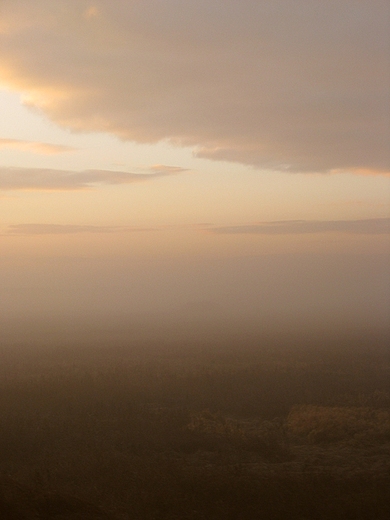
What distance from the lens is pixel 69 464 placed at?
53.3 feet

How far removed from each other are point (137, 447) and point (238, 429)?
4.22 m

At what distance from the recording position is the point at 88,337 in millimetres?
58781

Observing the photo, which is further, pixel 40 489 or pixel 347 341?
pixel 347 341

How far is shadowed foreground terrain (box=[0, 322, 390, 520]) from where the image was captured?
13.5m

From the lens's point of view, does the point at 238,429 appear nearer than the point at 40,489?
No

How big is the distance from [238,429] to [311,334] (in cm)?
3949

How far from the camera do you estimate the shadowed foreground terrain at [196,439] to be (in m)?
13.5

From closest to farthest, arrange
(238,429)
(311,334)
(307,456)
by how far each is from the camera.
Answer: (307,456) → (238,429) → (311,334)

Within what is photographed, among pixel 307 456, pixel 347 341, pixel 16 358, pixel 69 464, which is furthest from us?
pixel 347 341

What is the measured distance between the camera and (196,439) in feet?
63.4

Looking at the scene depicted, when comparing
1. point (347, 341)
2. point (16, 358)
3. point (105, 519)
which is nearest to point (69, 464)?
point (105, 519)

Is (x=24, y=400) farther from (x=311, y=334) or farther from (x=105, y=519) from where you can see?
(x=311, y=334)

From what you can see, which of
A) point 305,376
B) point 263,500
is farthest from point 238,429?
point 305,376

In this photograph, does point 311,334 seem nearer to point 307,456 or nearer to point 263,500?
point 307,456
